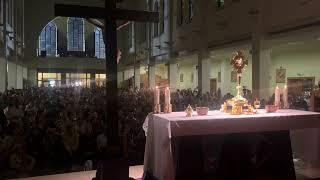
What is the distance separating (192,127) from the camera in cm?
448

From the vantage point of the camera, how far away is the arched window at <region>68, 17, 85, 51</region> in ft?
146

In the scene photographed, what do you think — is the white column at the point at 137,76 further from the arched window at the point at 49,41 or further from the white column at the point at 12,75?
the arched window at the point at 49,41

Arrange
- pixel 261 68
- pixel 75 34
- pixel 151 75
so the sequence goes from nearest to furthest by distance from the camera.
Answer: pixel 261 68 → pixel 151 75 → pixel 75 34

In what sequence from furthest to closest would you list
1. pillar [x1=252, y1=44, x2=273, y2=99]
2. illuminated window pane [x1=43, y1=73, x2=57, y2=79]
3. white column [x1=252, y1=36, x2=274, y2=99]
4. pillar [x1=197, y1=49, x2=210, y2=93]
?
illuminated window pane [x1=43, y1=73, x2=57, y2=79] < pillar [x1=197, y1=49, x2=210, y2=93] < pillar [x1=252, y1=44, x2=273, y2=99] < white column [x1=252, y1=36, x2=274, y2=99]

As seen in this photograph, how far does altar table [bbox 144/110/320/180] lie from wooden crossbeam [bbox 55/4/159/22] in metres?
1.28

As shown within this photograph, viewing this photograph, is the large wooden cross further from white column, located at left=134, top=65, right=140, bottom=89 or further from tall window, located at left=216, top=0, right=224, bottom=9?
white column, located at left=134, top=65, right=140, bottom=89

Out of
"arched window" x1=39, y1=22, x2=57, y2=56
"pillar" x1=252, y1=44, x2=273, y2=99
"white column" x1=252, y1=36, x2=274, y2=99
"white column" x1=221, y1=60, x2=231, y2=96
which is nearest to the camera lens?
"white column" x1=252, y1=36, x2=274, y2=99

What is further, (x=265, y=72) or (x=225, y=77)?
(x=225, y=77)

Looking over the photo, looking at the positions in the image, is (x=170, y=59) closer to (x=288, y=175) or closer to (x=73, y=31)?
(x=288, y=175)

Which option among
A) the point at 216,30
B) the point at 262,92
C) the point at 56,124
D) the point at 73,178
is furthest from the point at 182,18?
the point at 73,178

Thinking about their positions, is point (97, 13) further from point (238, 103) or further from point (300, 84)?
point (300, 84)

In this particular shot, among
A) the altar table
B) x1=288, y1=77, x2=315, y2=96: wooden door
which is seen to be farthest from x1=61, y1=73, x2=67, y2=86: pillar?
the altar table

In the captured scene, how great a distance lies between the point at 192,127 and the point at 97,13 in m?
1.77

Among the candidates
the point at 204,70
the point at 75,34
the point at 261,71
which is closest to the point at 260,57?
the point at 261,71
